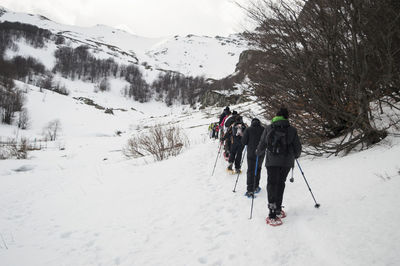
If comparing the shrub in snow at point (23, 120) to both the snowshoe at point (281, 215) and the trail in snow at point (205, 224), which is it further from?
the snowshoe at point (281, 215)

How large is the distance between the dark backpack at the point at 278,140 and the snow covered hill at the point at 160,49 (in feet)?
312

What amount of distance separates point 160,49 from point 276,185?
165m

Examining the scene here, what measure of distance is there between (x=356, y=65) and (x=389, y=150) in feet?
5.31

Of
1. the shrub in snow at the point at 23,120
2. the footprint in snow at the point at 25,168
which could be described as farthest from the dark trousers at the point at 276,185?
the shrub in snow at the point at 23,120

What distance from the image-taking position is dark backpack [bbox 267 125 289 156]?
2887 mm

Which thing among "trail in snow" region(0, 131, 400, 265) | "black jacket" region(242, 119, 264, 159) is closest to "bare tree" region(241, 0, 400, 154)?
"black jacket" region(242, 119, 264, 159)

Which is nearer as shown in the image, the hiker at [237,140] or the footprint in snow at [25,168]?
the hiker at [237,140]

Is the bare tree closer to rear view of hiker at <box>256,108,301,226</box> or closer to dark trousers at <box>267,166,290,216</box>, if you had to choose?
rear view of hiker at <box>256,108,301,226</box>

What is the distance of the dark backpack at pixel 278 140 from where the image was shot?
9.47 ft

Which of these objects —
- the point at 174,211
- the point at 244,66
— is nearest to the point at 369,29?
the point at 244,66

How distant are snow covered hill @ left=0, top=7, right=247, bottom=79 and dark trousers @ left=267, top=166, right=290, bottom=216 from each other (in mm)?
95329

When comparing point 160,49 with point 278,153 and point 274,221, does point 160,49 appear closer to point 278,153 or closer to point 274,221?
point 278,153

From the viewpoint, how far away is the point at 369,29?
294cm

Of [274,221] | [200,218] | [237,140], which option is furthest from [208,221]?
[237,140]
